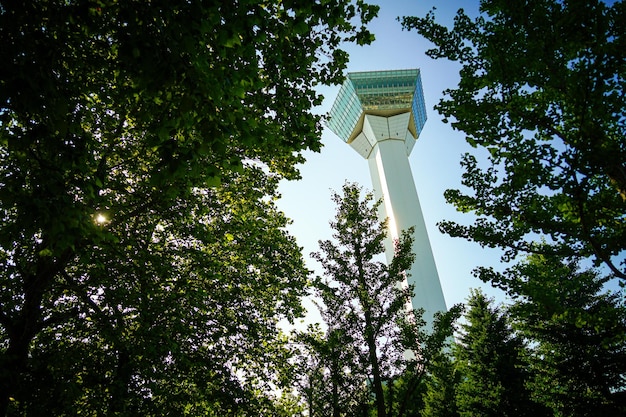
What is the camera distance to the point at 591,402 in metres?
13.5

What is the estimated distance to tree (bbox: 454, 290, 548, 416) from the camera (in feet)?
60.6

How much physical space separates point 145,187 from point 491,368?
21397 millimetres

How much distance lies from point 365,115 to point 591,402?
260ft

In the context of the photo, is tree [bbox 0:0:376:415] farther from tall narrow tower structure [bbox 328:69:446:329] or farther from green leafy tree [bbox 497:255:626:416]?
tall narrow tower structure [bbox 328:69:446:329]

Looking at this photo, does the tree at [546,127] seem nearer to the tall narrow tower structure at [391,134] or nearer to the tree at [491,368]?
the tree at [491,368]

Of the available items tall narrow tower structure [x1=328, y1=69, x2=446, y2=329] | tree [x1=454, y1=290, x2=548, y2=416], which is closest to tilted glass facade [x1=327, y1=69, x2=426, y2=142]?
tall narrow tower structure [x1=328, y1=69, x2=446, y2=329]

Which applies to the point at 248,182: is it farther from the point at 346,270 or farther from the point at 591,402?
the point at 591,402

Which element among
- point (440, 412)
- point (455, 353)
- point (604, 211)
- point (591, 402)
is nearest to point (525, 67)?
point (604, 211)

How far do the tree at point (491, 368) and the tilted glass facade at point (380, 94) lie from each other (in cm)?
6890

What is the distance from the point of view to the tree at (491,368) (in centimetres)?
1848

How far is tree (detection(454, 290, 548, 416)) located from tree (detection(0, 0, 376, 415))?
50.4ft

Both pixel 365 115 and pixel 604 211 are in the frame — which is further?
pixel 365 115

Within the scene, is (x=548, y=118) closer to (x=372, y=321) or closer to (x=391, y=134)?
(x=372, y=321)

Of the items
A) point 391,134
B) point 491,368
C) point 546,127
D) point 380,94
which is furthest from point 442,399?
point 380,94
